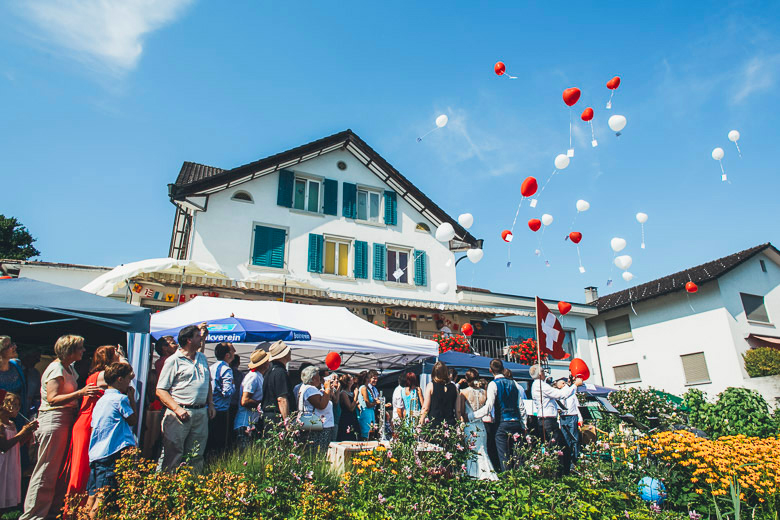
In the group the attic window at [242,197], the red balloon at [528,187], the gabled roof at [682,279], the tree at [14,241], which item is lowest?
the red balloon at [528,187]

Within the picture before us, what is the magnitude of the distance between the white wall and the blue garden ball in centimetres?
1227

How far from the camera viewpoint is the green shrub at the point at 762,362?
2062cm

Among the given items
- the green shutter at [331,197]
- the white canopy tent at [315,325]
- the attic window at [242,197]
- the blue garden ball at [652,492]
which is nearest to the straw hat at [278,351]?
the white canopy tent at [315,325]

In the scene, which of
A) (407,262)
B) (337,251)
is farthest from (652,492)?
(407,262)

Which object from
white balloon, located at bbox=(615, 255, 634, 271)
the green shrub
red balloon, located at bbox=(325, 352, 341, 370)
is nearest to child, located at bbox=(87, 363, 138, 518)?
red balloon, located at bbox=(325, 352, 341, 370)

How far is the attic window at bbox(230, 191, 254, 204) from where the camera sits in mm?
17453

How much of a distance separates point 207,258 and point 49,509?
12089 mm

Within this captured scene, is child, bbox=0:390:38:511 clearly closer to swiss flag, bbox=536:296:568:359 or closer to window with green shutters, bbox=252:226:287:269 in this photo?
swiss flag, bbox=536:296:568:359

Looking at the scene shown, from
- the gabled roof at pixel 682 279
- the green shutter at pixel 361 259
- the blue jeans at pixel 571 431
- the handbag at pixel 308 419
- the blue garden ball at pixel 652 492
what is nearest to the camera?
the blue garden ball at pixel 652 492

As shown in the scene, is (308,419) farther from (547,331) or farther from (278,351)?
(547,331)

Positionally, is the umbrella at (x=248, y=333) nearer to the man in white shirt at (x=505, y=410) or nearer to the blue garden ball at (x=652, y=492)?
the man in white shirt at (x=505, y=410)

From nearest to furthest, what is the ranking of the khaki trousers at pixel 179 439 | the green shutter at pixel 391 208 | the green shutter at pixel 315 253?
1. the khaki trousers at pixel 179 439
2. the green shutter at pixel 315 253
3. the green shutter at pixel 391 208

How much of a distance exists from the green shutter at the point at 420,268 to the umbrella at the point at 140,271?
840 cm

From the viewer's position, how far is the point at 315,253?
58.8 feet
